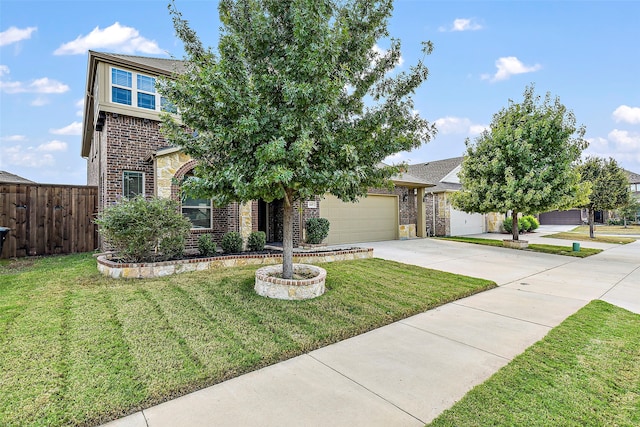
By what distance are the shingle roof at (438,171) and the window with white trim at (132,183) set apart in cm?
1501

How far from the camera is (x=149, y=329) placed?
12.1 ft

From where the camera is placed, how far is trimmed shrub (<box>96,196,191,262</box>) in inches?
239

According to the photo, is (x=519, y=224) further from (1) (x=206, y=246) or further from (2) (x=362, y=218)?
(1) (x=206, y=246)

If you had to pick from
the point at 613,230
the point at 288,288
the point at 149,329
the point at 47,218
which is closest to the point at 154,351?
the point at 149,329

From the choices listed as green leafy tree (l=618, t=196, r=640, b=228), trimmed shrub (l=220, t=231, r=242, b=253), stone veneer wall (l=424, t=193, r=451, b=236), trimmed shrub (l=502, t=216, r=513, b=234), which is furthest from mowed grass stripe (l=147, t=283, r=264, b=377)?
green leafy tree (l=618, t=196, r=640, b=228)

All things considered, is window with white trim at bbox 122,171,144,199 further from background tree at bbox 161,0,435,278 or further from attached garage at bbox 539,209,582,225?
attached garage at bbox 539,209,582,225

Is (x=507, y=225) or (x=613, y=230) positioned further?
(x=613, y=230)

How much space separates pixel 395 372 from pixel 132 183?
905cm

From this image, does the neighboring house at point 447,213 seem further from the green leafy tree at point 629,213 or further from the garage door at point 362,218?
the green leafy tree at point 629,213

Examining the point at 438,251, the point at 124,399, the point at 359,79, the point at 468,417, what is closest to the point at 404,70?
the point at 359,79

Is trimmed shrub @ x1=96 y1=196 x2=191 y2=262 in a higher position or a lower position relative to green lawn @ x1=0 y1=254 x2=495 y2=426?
higher

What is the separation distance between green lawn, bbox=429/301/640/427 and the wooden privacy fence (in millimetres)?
11043

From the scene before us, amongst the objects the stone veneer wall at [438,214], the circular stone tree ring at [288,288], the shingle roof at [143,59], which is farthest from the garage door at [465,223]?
the shingle roof at [143,59]

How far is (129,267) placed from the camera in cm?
609
